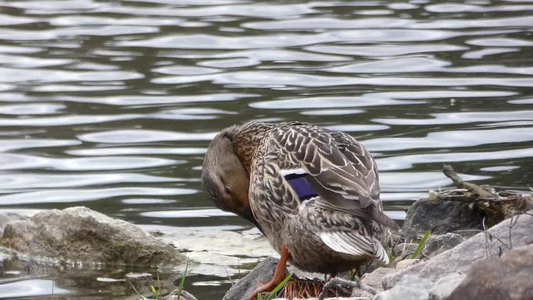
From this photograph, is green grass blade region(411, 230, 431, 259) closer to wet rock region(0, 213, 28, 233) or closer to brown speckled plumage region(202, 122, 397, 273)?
brown speckled plumage region(202, 122, 397, 273)

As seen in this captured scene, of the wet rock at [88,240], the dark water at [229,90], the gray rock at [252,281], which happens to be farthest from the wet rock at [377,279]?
the wet rock at [88,240]

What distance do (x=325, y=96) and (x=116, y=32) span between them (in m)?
3.67

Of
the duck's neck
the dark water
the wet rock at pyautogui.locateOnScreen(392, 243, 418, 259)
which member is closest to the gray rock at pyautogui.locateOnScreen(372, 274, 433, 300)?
the wet rock at pyautogui.locateOnScreen(392, 243, 418, 259)

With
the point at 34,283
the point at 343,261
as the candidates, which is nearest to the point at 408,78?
the point at 34,283

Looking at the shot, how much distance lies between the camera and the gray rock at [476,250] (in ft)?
18.4

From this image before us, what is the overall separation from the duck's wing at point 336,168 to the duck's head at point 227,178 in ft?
1.30

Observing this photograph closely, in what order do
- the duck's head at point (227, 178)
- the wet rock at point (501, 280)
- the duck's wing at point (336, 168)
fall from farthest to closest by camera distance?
the duck's head at point (227, 178) < the duck's wing at point (336, 168) < the wet rock at point (501, 280)

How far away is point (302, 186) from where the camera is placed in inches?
270

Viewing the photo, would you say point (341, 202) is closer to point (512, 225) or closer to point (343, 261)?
point (343, 261)

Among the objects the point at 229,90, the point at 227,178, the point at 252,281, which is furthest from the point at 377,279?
the point at 229,90

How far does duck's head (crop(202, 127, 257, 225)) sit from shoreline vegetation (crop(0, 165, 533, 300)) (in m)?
0.42

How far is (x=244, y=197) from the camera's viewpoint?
25.1 feet

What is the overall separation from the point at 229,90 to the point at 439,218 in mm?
5180

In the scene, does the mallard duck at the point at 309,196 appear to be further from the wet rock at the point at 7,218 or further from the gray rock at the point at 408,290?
the wet rock at the point at 7,218
